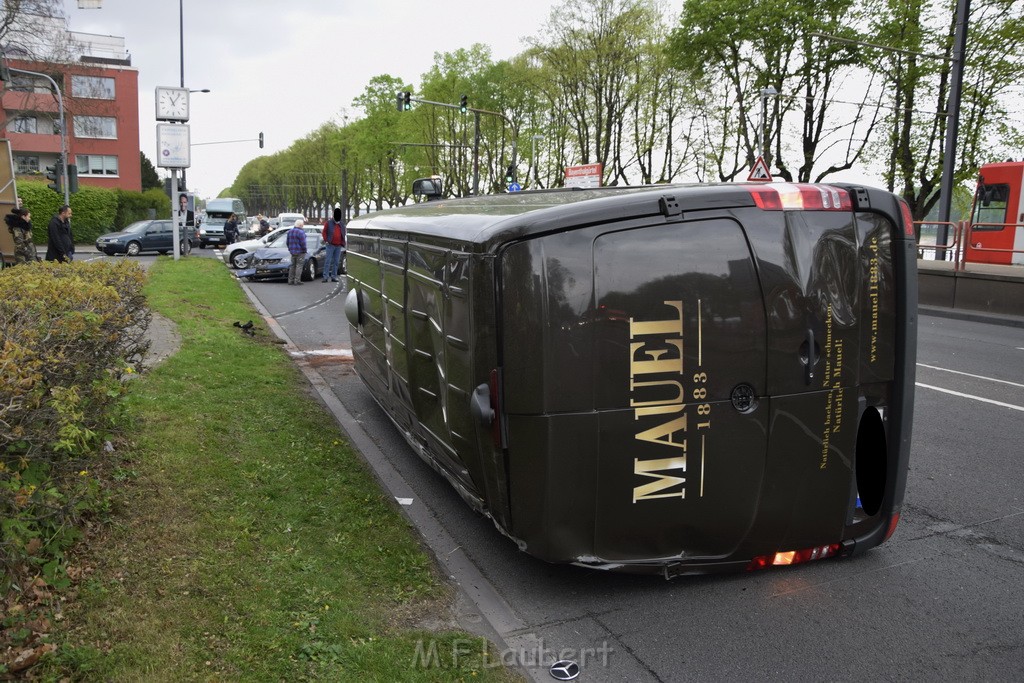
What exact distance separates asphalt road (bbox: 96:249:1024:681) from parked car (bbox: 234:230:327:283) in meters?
18.6

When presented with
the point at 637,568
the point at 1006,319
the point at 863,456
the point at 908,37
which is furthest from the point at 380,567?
the point at 908,37

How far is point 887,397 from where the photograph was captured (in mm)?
4480

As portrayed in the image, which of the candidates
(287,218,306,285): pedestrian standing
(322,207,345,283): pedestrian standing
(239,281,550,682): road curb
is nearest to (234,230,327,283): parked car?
(287,218,306,285): pedestrian standing

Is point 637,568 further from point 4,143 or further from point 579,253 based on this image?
point 4,143

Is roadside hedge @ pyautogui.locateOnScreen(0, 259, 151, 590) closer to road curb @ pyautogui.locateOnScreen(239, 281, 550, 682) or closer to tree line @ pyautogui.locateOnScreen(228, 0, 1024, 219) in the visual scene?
road curb @ pyautogui.locateOnScreen(239, 281, 550, 682)

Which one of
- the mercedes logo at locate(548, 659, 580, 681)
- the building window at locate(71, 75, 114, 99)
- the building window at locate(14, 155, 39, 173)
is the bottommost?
the mercedes logo at locate(548, 659, 580, 681)

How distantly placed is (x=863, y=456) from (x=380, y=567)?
2.85 metres

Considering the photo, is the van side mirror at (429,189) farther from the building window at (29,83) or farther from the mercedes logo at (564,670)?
the building window at (29,83)

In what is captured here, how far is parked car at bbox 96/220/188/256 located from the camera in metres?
36.5

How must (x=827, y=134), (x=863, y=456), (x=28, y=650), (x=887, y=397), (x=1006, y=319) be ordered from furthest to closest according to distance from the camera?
(x=827, y=134)
(x=1006, y=319)
(x=863, y=456)
(x=887, y=397)
(x=28, y=650)

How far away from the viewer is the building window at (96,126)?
6062 centimetres

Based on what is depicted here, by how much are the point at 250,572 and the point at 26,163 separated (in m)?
69.2

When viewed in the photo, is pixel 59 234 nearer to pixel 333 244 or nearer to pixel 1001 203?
pixel 333 244

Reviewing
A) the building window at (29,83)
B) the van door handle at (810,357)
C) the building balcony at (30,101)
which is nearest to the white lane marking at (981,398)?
the van door handle at (810,357)
